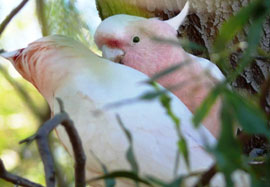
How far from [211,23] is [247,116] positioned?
1226 mm

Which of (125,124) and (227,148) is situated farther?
(125,124)

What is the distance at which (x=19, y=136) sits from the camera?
2.35m

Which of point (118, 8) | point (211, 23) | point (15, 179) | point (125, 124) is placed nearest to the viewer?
point (15, 179)

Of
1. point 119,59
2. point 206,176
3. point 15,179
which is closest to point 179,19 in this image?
point 119,59

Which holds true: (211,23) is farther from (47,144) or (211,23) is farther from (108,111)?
(47,144)

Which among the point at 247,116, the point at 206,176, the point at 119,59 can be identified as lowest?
the point at 119,59

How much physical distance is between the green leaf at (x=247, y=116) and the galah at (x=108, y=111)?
1.84 ft

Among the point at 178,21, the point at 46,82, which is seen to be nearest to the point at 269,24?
the point at 178,21

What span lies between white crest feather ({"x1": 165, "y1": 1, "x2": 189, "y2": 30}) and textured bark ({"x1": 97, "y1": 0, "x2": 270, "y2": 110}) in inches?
2.3

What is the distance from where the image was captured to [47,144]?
2.59 feet

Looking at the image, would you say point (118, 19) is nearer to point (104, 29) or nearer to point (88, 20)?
point (104, 29)

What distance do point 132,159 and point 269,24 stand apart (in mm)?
1132

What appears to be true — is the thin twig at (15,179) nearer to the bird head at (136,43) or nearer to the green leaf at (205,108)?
the green leaf at (205,108)

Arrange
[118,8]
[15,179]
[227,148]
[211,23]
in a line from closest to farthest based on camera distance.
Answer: [227,148] < [15,179] < [211,23] < [118,8]
